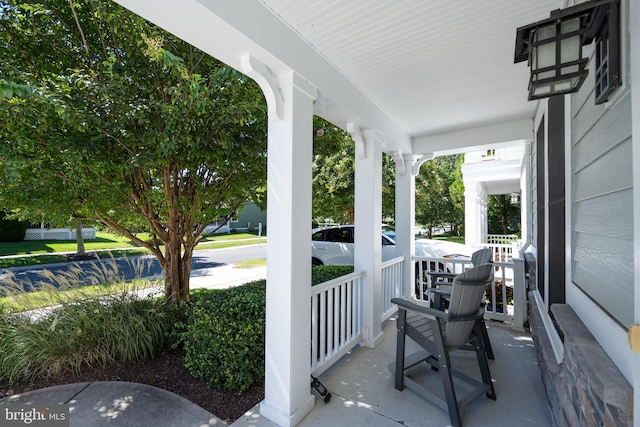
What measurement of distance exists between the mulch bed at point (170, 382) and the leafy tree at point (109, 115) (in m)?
1.60

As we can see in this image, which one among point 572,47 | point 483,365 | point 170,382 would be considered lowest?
point 170,382

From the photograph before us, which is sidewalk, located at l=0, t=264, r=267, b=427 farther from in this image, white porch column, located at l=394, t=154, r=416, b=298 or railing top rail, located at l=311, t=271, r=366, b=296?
white porch column, located at l=394, t=154, r=416, b=298

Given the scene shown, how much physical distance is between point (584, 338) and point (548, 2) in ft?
6.44

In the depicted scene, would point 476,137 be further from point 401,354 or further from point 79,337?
point 79,337

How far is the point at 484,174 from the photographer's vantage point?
322 inches

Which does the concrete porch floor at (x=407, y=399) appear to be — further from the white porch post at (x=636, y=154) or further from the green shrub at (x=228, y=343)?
the white porch post at (x=636, y=154)

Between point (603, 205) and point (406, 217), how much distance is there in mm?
3245

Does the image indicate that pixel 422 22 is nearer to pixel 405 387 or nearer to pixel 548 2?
pixel 548 2

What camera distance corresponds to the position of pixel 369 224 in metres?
3.30

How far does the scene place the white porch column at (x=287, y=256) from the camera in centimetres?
207

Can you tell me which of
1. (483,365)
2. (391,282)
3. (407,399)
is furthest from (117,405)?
(391,282)

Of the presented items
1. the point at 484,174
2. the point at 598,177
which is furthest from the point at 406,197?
the point at 484,174

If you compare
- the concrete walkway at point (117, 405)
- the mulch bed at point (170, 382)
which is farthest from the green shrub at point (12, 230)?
the concrete walkway at point (117, 405)

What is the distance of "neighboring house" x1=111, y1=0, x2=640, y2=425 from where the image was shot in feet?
3.63
